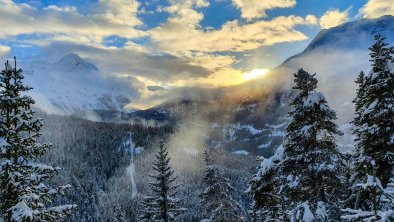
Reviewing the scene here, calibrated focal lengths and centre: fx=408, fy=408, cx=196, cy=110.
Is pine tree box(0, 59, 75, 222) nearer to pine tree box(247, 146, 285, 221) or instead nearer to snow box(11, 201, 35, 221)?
snow box(11, 201, 35, 221)

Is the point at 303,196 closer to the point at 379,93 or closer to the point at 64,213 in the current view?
the point at 379,93

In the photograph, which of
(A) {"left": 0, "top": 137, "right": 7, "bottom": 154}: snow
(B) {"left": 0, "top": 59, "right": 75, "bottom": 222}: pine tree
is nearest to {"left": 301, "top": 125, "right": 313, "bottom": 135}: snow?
(B) {"left": 0, "top": 59, "right": 75, "bottom": 222}: pine tree

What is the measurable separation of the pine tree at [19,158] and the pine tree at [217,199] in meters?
21.8

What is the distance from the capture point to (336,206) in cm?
1688

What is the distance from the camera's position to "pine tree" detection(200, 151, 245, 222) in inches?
1438

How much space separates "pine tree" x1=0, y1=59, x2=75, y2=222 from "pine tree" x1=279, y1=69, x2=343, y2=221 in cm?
930

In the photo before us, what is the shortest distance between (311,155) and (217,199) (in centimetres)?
2074

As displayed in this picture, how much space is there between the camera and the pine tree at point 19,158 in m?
15.5

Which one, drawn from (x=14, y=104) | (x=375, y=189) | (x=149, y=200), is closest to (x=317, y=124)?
(x=375, y=189)

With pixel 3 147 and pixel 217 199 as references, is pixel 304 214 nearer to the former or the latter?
pixel 3 147

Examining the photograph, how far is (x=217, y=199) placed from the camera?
36.8 metres

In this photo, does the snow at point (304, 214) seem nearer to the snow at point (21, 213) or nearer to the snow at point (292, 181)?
the snow at point (292, 181)

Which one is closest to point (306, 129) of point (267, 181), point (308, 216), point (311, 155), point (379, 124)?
point (311, 155)

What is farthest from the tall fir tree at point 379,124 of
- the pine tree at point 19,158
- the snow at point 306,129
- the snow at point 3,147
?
the snow at point 3,147
